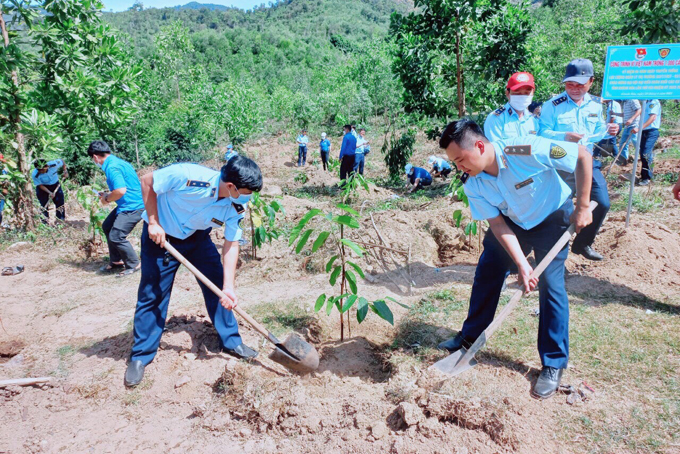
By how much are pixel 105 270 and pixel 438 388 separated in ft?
15.3

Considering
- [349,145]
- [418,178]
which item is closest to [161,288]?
[418,178]

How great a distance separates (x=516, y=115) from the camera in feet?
12.9

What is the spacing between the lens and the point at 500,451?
7.34 feet

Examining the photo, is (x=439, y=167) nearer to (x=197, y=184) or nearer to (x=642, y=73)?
(x=642, y=73)

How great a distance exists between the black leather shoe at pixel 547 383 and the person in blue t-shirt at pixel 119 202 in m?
4.14

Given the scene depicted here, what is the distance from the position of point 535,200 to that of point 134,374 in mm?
2778

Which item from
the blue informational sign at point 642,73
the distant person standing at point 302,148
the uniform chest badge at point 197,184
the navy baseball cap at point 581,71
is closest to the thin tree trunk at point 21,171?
the uniform chest badge at point 197,184

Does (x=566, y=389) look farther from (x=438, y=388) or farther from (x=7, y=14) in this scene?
(x=7, y=14)

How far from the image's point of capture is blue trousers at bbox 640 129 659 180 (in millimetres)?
6715

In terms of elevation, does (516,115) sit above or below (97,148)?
above

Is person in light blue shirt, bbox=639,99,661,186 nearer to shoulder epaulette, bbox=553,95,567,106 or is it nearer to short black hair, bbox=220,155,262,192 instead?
shoulder epaulette, bbox=553,95,567,106

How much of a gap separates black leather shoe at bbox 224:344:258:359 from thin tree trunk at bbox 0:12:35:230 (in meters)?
5.32

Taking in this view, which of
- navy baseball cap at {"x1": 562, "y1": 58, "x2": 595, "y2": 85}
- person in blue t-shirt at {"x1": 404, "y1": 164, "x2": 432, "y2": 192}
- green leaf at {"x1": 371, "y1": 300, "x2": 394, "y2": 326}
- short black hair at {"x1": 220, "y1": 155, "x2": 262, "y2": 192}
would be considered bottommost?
person in blue t-shirt at {"x1": 404, "y1": 164, "x2": 432, "y2": 192}

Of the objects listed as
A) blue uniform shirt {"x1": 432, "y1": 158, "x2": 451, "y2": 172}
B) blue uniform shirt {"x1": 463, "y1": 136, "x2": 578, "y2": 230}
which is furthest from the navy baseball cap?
blue uniform shirt {"x1": 432, "y1": 158, "x2": 451, "y2": 172}
